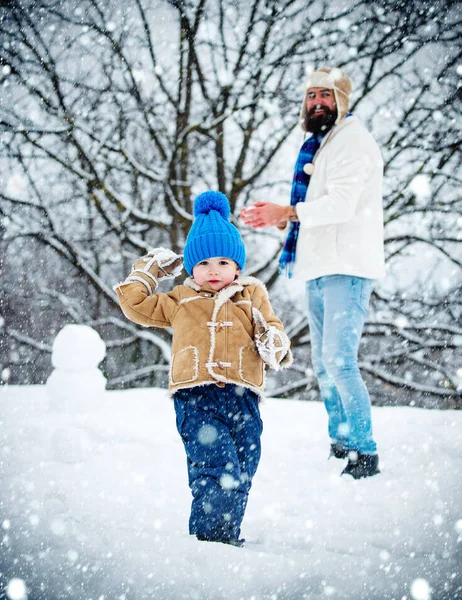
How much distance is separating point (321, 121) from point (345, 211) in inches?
24.9

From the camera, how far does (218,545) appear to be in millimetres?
1223

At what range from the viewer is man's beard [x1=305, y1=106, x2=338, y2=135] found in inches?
89.4

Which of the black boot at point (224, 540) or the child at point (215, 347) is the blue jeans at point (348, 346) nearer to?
the child at point (215, 347)

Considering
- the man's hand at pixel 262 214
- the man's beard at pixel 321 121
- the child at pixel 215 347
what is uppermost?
the man's beard at pixel 321 121

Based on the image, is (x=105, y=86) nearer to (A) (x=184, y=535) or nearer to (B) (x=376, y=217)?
(B) (x=376, y=217)

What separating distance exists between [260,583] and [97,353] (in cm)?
230

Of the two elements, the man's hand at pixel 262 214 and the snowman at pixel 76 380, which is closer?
the man's hand at pixel 262 214

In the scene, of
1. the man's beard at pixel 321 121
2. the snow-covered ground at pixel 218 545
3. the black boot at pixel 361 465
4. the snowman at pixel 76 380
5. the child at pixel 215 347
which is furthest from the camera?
the snowman at pixel 76 380

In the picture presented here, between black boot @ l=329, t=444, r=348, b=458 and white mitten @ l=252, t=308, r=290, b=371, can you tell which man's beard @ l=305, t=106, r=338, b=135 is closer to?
white mitten @ l=252, t=308, r=290, b=371

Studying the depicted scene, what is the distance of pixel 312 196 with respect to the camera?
2.24 m

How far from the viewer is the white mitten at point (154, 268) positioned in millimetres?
1691

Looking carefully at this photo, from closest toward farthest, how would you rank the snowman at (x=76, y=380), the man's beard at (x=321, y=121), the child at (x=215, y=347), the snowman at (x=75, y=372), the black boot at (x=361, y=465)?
the child at (x=215, y=347)
the black boot at (x=361, y=465)
the man's beard at (x=321, y=121)
the snowman at (x=76, y=380)
the snowman at (x=75, y=372)

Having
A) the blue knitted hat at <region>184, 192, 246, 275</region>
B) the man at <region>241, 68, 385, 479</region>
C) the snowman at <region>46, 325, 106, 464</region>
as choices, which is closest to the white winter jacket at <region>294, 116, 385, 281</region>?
the man at <region>241, 68, 385, 479</region>

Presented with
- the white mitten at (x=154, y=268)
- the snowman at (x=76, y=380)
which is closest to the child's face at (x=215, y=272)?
the white mitten at (x=154, y=268)
